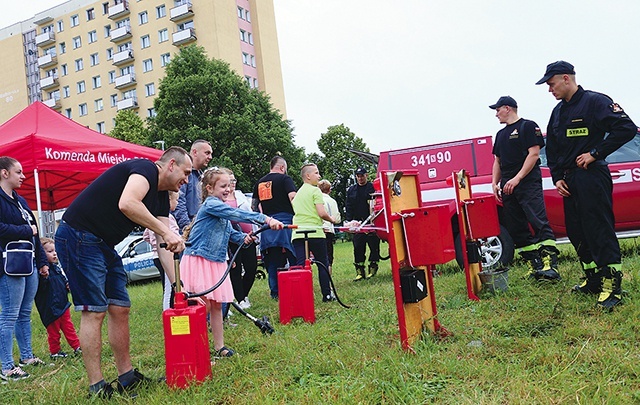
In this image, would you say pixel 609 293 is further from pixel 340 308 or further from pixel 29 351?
pixel 29 351

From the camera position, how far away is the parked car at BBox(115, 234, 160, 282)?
42.8 feet

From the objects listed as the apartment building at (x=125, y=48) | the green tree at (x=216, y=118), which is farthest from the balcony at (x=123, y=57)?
the green tree at (x=216, y=118)

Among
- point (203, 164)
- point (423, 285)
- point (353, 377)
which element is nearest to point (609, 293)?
point (423, 285)

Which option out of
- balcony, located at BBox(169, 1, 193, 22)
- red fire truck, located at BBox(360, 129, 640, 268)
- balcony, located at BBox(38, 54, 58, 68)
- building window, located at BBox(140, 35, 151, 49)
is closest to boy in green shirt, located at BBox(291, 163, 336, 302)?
red fire truck, located at BBox(360, 129, 640, 268)

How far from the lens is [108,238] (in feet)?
11.2

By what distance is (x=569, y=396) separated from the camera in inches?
99.4

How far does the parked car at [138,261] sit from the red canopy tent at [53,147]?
440 cm

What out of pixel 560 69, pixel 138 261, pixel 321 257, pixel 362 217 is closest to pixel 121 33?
pixel 138 261

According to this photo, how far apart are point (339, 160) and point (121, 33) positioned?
23726 mm

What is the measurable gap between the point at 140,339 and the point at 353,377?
3.11m

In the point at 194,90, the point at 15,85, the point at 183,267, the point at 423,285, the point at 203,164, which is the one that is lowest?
the point at 423,285

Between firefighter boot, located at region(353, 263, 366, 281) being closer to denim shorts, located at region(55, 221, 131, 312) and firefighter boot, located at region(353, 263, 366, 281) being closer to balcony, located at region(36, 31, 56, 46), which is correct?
denim shorts, located at region(55, 221, 131, 312)

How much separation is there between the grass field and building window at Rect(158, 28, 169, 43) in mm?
40407

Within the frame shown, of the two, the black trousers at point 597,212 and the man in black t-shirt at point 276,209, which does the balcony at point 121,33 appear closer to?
the man in black t-shirt at point 276,209
